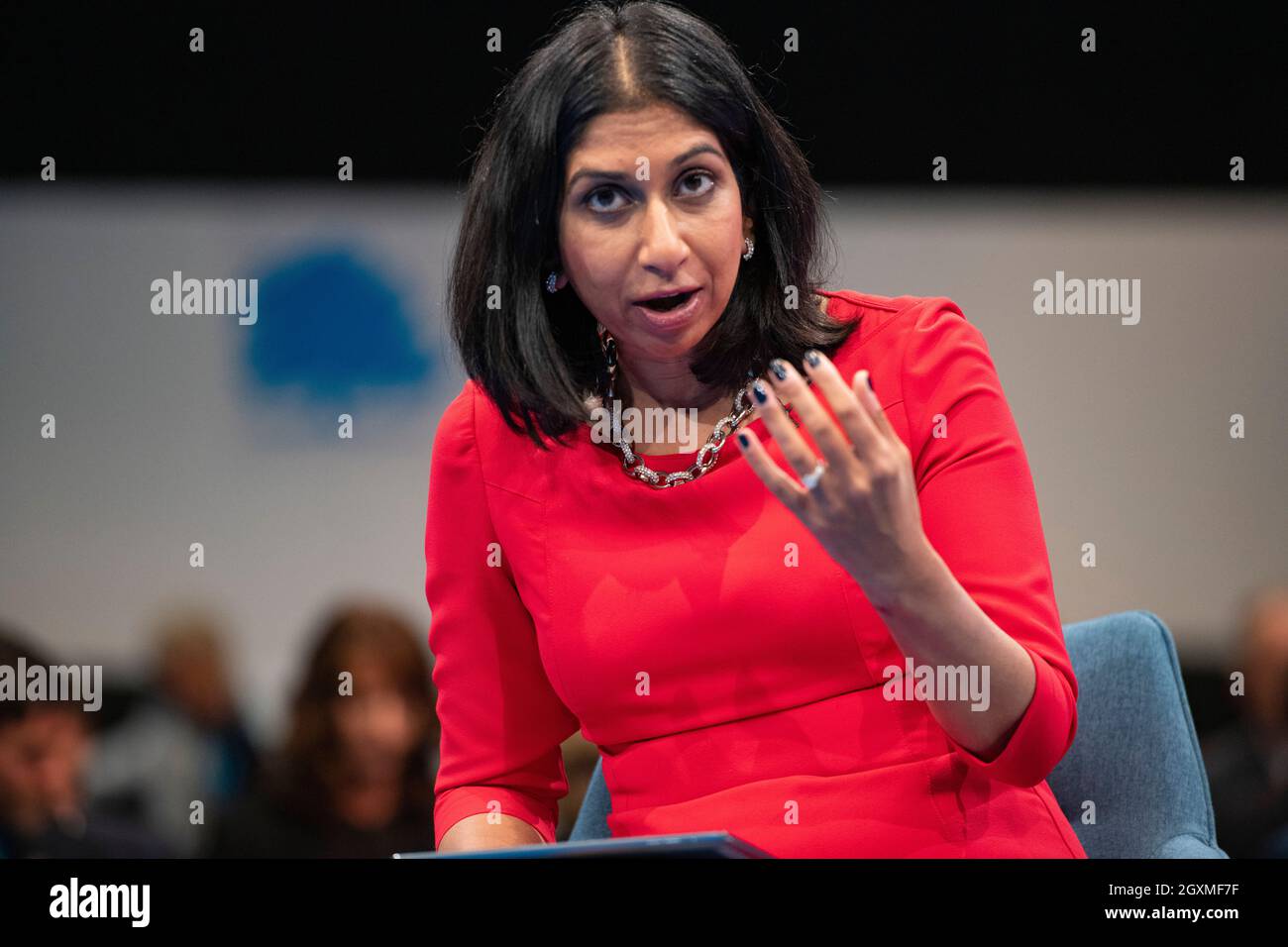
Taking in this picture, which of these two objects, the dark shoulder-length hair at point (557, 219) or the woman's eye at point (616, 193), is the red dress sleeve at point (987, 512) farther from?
the woman's eye at point (616, 193)

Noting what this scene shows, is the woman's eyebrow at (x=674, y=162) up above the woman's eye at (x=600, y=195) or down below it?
above

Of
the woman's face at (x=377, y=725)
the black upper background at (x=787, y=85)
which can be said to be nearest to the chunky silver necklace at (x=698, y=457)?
the black upper background at (x=787, y=85)

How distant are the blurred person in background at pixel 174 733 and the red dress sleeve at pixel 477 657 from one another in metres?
1.84

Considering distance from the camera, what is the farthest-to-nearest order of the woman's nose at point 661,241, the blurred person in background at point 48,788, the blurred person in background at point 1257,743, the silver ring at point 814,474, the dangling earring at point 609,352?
the blurred person in background at point 1257,743 → the blurred person in background at point 48,788 → the dangling earring at point 609,352 → the woman's nose at point 661,241 → the silver ring at point 814,474

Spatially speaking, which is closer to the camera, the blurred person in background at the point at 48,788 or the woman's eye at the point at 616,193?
the woman's eye at the point at 616,193

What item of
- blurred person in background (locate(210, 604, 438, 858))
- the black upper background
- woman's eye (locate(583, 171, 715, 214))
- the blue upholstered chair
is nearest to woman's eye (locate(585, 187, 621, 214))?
woman's eye (locate(583, 171, 715, 214))

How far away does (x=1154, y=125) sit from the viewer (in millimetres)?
2930

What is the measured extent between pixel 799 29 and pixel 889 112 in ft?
0.89

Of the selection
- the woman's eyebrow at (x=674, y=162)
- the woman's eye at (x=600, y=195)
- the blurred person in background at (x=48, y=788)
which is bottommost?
the blurred person in background at (x=48, y=788)

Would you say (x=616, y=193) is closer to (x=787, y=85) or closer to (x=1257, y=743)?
(x=787, y=85)

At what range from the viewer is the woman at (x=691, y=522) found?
133cm

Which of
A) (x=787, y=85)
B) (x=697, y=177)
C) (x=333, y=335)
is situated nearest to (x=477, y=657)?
(x=697, y=177)

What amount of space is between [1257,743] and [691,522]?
85.7 inches
